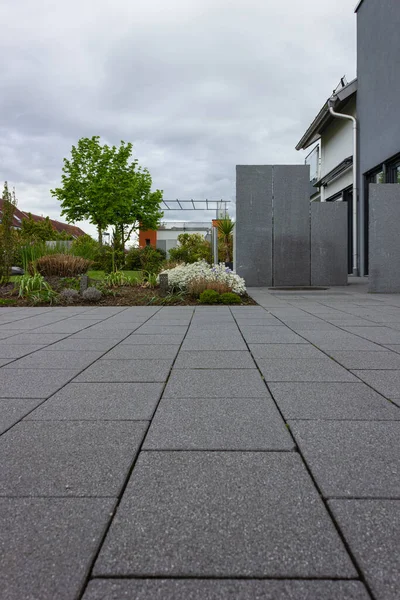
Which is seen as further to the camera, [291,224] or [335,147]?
[335,147]

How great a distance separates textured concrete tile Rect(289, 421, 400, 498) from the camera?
5.44 ft

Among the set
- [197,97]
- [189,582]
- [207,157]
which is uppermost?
[207,157]

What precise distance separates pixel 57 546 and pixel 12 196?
1199 cm

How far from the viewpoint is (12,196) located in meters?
11.6

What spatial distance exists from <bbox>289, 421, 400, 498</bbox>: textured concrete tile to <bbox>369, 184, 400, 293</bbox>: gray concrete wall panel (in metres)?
9.06

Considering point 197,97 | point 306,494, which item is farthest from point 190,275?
point 306,494

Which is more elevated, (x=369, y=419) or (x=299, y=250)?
(x=299, y=250)

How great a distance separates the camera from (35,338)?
5.27 meters

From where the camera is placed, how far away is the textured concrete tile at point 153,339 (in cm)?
487

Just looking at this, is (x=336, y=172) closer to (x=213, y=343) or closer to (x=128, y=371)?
(x=213, y=343)

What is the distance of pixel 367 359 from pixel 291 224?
9991mm

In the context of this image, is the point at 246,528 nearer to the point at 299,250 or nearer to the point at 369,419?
the point at 369,419

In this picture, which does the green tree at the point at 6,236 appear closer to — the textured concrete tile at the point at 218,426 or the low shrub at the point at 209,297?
the low shrub at the point at 209,297

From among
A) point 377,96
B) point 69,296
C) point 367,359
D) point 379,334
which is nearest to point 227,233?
point 377,96
